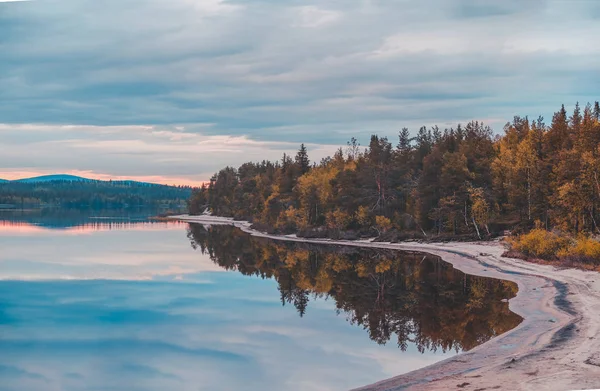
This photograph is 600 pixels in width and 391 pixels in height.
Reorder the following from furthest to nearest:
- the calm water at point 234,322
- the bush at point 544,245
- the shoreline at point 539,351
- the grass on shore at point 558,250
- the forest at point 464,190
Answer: the forest at point 464,190
the bush at point 544,245
the grass on shore at point 558,250
the calm water at point 234,322
the shoreline at point 539,351

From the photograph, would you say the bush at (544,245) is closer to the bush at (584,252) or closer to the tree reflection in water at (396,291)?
the bush at (584,252)

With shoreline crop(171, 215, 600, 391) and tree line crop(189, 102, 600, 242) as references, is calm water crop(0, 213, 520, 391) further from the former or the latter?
tree line crop(189, 102, 600, 242)

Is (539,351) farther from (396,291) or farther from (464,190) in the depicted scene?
(464,190)

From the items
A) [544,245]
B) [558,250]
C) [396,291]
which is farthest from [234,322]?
[544,245]

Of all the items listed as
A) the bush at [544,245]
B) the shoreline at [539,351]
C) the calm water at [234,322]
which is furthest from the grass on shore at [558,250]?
the calm water at [234,322]

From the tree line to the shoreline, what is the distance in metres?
18.4

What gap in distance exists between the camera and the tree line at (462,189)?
5038 cm

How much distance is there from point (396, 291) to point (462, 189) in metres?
31.2

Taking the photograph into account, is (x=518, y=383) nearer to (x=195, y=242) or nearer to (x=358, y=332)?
(x=358, y=332)

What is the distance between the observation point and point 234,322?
27047mm

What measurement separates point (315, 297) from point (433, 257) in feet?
73.1

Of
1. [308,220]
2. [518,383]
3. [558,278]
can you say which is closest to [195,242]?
[308,220]

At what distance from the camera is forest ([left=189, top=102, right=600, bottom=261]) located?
164 feet

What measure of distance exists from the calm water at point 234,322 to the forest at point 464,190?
507 inches
